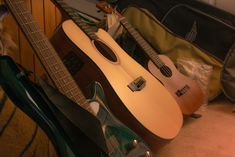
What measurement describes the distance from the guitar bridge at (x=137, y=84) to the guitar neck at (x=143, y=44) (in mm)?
186

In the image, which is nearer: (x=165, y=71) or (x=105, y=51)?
(x=105, y=51)

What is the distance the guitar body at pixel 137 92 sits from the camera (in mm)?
1149

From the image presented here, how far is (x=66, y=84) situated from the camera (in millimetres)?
925

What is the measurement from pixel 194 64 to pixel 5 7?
0.91m

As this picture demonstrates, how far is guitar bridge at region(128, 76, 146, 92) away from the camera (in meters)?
1.22

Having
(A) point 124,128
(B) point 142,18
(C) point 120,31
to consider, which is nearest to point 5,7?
(A) point 124,128

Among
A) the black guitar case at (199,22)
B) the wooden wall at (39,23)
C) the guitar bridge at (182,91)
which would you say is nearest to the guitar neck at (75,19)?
the wooden wall at (39,23)

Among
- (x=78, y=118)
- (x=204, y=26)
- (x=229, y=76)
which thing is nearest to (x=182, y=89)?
(x=229, y=76)

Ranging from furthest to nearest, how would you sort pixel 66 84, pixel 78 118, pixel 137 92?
pixel 137 92, pixel 66 84, pixel 78 118

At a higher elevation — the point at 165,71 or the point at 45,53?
the point at 45,53

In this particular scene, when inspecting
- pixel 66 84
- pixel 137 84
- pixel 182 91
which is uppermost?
pixel 66 84

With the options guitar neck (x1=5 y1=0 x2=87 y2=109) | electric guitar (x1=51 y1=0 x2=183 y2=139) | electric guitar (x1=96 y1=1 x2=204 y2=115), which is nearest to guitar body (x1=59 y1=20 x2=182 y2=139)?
electric guitar (x1=51 y1=0 x2=183 y2=139)

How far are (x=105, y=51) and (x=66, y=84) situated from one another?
0.37m

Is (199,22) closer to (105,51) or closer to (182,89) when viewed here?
(182,89)
